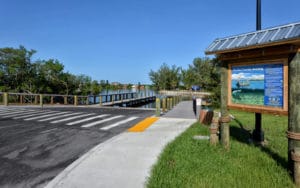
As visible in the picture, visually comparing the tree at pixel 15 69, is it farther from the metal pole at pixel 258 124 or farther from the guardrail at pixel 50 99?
the metal pole at pixel 258 124

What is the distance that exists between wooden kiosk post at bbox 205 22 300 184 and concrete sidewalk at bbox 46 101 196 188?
2.16 meters

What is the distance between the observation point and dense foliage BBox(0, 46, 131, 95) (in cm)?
3112

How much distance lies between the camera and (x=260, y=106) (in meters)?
5.33

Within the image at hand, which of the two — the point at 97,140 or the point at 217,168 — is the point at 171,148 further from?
the point at 97,140

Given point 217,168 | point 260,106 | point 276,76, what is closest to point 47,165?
point 217,168

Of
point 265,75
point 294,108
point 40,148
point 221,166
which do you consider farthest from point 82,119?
point 294,108

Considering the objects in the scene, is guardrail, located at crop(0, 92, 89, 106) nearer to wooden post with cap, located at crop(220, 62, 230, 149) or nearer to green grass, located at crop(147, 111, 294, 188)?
green grass, located at crop(147, 111, 294, 188)

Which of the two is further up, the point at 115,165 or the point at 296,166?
the point at 296,166

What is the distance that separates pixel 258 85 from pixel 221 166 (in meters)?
2.03

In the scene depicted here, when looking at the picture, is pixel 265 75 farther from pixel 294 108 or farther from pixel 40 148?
pixel 40 148

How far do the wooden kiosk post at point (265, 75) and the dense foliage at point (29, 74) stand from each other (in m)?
30.7

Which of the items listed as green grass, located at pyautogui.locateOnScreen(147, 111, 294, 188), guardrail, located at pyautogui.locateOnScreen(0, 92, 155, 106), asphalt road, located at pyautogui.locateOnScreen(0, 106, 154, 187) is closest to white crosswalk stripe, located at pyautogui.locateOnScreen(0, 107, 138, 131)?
asphalt road, located at pyautogui.locateOnScreen(0, 106, 154, 187)

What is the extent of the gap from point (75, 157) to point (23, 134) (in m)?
3.88

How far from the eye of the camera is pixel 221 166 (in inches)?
195
